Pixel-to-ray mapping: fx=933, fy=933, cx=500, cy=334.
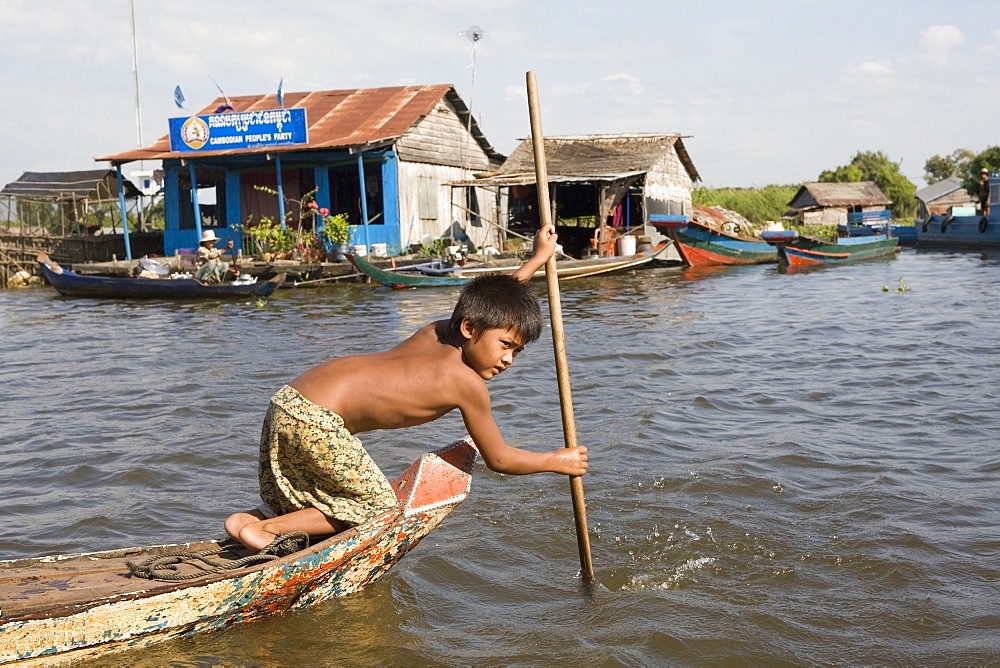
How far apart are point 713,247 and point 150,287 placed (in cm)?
1180

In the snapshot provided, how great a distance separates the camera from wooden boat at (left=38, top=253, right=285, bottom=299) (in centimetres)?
1553

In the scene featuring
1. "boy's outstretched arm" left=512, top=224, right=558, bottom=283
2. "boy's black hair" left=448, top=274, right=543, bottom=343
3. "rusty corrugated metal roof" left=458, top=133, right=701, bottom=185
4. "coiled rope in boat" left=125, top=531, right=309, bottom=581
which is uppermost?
"rusty corrugated metal roof" left=458, top=133, right=701, bottom=185

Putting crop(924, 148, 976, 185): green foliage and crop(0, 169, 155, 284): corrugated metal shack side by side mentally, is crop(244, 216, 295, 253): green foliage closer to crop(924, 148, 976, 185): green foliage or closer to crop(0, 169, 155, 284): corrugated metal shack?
crop(0, 169, 155, 284): corrugated metal shack

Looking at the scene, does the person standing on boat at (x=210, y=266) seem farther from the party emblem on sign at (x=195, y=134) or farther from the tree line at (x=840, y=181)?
the tree line at (x=840, y=181)

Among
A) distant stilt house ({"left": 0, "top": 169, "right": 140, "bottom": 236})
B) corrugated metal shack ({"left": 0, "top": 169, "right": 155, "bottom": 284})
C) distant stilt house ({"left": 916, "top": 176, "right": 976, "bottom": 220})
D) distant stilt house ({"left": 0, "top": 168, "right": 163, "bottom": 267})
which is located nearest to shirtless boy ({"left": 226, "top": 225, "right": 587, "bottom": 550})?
distant stilt house ({"left": 0, "top": 168, "right": 163, "bottom": 267})

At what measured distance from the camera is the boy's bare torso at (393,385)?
10.5ft

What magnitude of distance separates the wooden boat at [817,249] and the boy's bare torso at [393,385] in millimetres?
18082

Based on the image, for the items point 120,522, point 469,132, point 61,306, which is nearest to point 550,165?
point 469,132

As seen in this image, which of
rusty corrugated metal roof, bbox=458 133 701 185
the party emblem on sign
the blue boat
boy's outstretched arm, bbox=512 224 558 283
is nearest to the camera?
boy's outstretched arm, bbox=512 224 558 283

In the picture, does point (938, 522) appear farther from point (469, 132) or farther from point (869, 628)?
point (469, 132)

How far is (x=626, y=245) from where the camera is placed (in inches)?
774

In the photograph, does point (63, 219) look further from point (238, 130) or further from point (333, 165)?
point (333, 165)

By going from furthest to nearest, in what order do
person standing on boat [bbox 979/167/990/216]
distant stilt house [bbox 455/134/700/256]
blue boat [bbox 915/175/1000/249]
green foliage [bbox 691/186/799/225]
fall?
green foliage [bbox 691/186/799/225]
person standing on boat [bbox 979/167/990/216]
blue boat [bbox 915/175/1000/249]
distant stilt house [bbox 455/134/700/256]

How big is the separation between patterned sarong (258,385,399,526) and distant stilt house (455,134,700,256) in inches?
620
